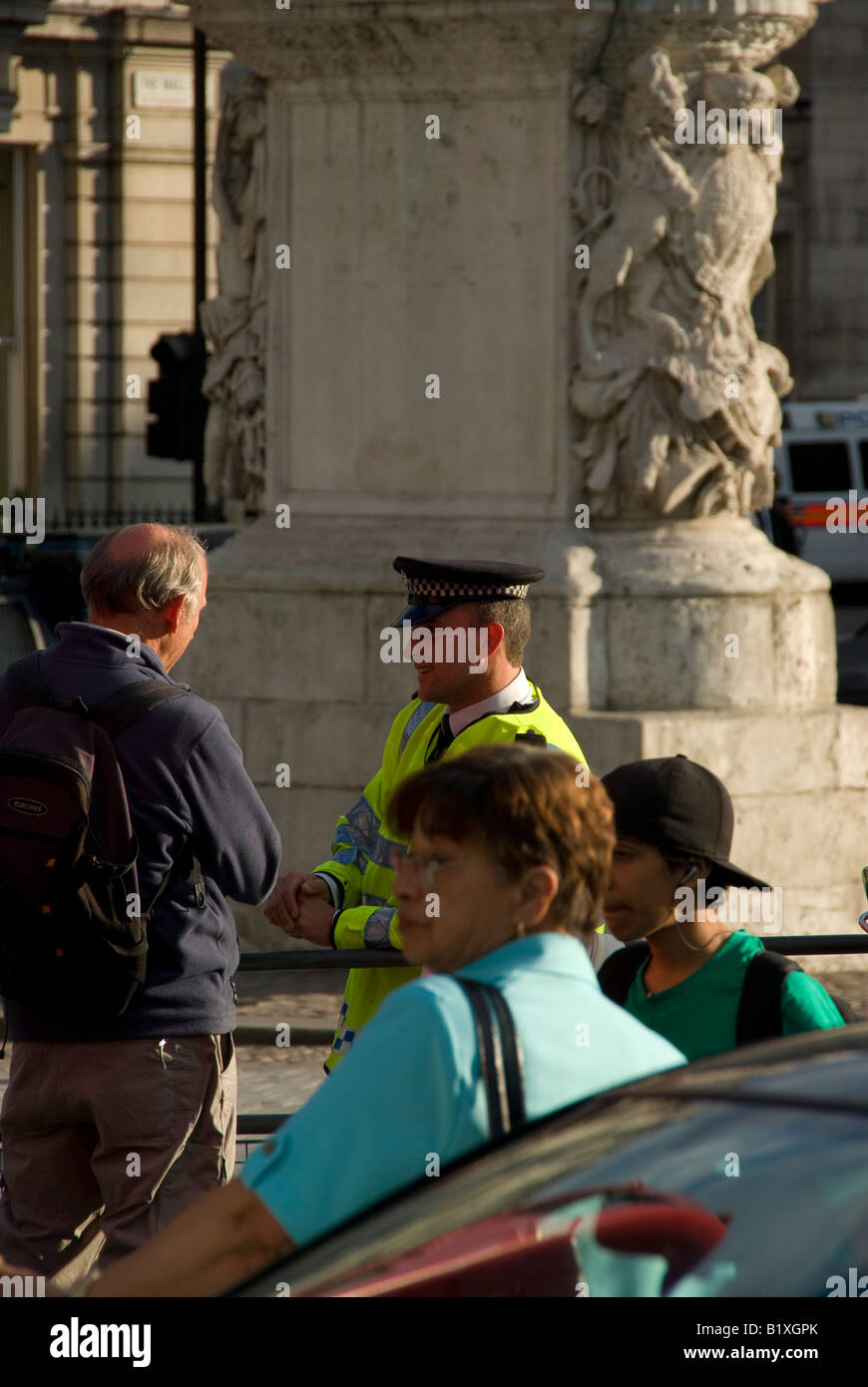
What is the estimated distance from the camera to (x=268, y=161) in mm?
10344

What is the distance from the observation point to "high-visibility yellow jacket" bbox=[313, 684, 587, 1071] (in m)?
4.88

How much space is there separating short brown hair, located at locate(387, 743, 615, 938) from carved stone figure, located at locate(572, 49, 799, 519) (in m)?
6.75

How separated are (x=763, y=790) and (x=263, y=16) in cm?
384

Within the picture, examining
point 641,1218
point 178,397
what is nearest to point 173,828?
point 641,1218

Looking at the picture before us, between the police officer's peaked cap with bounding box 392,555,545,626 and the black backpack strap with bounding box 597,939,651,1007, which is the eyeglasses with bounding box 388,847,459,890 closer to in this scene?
the black backpack strap with bounding box 597,939,651,1007

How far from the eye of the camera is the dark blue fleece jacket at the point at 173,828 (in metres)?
4.59

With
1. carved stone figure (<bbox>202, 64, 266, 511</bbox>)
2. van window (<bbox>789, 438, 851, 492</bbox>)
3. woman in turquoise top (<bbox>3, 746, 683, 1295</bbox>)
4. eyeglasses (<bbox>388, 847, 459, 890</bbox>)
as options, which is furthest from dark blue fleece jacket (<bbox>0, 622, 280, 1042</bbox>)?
van window (<bbox>789, 438, 851, 492</bbox>)

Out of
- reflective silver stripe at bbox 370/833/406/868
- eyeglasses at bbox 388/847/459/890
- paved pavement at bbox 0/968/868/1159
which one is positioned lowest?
paved pavement at bbox 0/968/868/1159

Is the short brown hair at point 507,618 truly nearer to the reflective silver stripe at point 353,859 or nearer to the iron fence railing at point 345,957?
the reflective silver stripe at point 353,859

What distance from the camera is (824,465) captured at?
3244 centimetres

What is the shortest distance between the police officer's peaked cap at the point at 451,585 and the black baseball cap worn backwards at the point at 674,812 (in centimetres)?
77

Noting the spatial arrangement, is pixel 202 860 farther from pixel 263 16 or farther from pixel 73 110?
pixel 73 110

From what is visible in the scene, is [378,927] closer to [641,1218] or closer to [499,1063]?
[499,1063]
